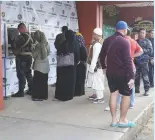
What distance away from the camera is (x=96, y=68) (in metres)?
6.25

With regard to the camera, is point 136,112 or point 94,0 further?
point 94,0

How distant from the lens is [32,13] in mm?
7797

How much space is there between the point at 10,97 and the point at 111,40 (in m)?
3.19

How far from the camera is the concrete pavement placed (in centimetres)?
436

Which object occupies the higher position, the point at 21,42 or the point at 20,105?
the point at 21,42

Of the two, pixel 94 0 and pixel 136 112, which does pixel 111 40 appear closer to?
pixel 136 112

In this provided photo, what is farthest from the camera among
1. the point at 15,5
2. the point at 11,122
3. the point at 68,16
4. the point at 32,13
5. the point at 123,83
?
the point at 68,16

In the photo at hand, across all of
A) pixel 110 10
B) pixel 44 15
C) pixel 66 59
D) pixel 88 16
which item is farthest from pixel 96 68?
pixel 110 10

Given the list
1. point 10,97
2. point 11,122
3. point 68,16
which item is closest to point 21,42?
point 10,97

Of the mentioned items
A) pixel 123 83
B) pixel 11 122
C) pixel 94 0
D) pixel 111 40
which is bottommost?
pixel 11 122

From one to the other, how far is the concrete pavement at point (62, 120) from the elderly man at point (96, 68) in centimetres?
31

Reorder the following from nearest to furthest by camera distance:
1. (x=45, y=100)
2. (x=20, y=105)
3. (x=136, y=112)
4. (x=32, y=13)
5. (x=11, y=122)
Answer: (x=11, y=122)
(x=136, y=112)
(x=20, y=105)
(x=45, y=100)
(x=32, y=13)

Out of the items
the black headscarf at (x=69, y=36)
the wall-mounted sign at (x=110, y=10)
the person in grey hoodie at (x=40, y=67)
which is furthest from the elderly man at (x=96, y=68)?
the wall-mounted sign at (x=110, y=10)

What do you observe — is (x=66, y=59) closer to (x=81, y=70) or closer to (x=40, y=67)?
(x=40, y=67)
